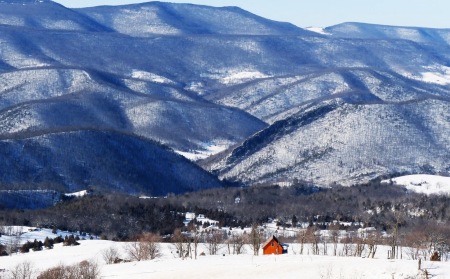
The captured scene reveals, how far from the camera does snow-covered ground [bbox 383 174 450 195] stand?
166 metres

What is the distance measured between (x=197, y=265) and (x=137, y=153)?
381 ft

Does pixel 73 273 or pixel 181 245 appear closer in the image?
pixel 73 273

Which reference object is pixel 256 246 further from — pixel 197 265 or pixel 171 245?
pixel 197 265

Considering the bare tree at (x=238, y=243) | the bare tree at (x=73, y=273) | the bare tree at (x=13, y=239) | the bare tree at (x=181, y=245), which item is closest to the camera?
the bare tree at (x=73, y=273)

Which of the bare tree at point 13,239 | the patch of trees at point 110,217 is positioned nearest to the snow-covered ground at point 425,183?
the patch of trees at point 110,217

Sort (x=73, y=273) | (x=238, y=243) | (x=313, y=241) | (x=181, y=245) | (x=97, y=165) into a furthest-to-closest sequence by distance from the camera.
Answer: (x=97, y=165)
(x=313, y=241)
(x=238, y=243)
(x=181, y=245)
(x=73, y=273)

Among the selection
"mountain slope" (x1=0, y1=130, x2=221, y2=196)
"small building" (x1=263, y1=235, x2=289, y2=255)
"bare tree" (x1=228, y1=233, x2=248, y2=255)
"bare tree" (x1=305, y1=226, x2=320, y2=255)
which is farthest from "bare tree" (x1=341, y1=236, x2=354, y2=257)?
"mountain slope" (x1=0, y1=130, x2=221, y2=196)

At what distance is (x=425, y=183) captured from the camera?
172 meters

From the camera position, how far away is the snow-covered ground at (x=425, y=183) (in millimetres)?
166462

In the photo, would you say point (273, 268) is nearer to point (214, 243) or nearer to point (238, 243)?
point (214, 243)

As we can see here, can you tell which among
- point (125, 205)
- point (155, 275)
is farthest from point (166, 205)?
point (155, 275)

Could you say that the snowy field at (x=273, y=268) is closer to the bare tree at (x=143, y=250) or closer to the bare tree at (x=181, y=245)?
the bare tree at (x=143, y=250)

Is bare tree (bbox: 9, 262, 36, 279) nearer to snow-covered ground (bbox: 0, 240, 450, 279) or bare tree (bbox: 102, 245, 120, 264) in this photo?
snow-covered ground (bbox: 0, 240, 450, 279)

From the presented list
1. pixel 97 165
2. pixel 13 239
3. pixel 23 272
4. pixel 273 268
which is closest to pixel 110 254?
pixel 23 272
